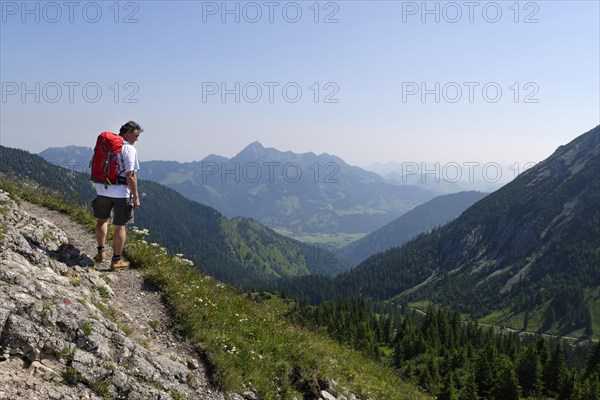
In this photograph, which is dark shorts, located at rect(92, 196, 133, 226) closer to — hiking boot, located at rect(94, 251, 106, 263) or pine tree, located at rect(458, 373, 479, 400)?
hiking boot, located at rect(94, 251, 106, 263)

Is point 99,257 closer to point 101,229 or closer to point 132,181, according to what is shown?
point 101,229

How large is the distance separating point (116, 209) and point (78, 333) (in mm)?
4641

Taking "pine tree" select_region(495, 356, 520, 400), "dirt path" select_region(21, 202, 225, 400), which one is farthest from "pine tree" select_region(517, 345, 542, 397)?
"dirt path" select_region(21, 202, 225, 400)

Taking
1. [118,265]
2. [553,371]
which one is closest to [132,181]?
[118,265]

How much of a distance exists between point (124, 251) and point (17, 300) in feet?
19.0

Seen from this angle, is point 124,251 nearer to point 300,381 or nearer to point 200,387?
point 200,387

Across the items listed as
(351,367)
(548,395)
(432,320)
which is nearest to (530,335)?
(432,320)

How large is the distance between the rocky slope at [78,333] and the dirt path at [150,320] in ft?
0.08

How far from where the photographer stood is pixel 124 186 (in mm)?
12297

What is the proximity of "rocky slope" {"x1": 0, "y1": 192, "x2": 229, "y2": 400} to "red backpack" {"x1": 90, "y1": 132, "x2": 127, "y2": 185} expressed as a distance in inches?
97.1

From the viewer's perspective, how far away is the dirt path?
9.52 metres

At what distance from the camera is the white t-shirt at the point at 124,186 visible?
39.8 feet

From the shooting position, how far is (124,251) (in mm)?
13961

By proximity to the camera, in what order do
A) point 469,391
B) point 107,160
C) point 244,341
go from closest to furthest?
1. point 244,341
2. point 107,160
3. point 469,391
